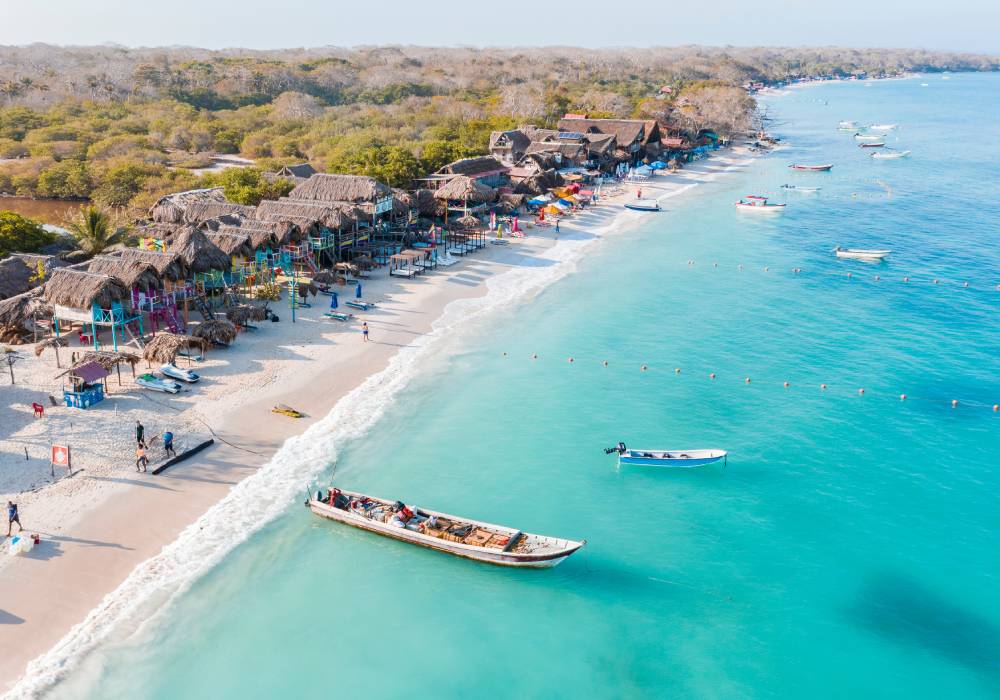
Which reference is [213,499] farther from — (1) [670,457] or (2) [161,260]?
(1) [670,457]

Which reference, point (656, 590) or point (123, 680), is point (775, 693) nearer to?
point (656, 590)

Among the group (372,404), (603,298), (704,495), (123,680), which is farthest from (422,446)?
(603,298)

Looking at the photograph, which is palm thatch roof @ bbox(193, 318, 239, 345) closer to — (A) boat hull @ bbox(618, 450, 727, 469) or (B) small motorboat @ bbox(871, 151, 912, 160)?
(A) boat hull @ bbox(618, 450, 727, 469)

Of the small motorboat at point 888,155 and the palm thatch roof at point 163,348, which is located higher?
the small motorboat at point 888,155

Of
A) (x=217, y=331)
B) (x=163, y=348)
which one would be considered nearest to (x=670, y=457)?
(x=217, y=331)

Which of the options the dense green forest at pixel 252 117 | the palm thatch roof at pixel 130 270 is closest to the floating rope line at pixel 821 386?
the palm thatch roof at pixel 130 270

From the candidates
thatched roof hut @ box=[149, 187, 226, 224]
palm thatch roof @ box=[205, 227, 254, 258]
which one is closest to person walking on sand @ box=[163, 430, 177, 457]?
palm thatch roof @ box=[205, 227, 254, 258]

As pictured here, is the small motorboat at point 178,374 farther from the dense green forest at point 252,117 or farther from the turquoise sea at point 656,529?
the dense green forest at point 252,117

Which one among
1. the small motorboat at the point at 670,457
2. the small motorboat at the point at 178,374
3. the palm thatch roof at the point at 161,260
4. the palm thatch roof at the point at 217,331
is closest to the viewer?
the small motorboat at the point at 670,457
